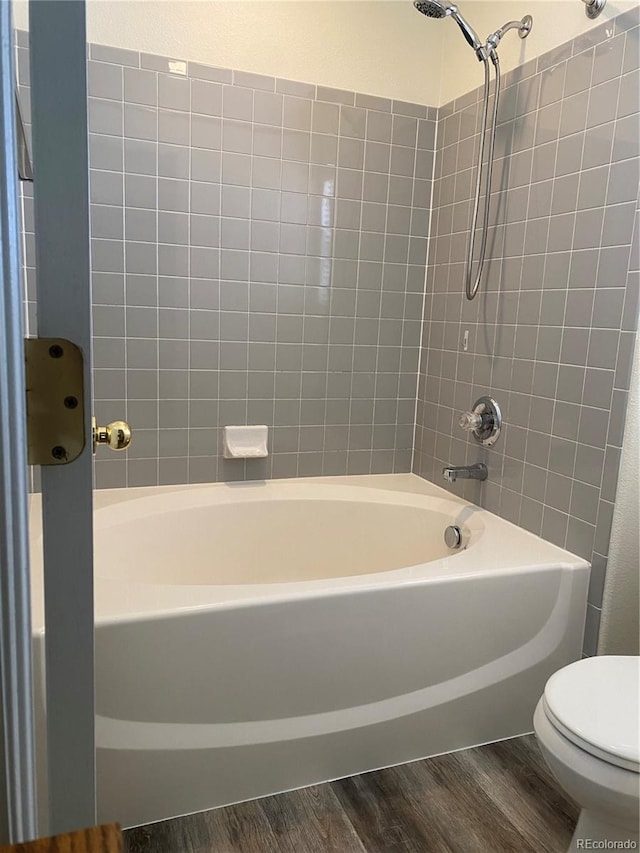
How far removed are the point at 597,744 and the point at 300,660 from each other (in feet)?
2.21

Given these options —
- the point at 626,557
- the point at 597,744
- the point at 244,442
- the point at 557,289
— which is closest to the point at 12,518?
the point at 597,744

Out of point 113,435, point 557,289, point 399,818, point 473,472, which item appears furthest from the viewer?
point 473,472

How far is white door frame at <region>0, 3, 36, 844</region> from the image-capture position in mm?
482

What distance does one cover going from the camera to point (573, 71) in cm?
183

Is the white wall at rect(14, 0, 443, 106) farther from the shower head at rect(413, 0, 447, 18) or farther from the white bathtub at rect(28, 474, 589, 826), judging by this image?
the white bathtub at rect(28, 474, 589, 826)

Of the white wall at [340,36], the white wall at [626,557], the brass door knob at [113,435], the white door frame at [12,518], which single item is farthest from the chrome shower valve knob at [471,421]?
the white door frame at [12,518]

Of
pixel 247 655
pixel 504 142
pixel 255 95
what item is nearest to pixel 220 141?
pixel 255 95

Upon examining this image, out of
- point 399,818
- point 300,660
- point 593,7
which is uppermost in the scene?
point 593,7

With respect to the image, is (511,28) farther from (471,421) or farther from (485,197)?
(471,421)

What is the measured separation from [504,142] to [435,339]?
0.76 m

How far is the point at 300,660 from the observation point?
1.52 m

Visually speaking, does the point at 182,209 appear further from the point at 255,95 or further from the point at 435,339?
the point at 435,339

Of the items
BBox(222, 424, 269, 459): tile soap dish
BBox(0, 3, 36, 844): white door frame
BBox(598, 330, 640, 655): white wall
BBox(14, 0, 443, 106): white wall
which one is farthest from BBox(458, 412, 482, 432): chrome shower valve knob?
BBox(0, 3, 36, 844): white door frame

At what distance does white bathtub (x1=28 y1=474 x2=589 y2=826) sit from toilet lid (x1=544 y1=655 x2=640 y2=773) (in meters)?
0.41
